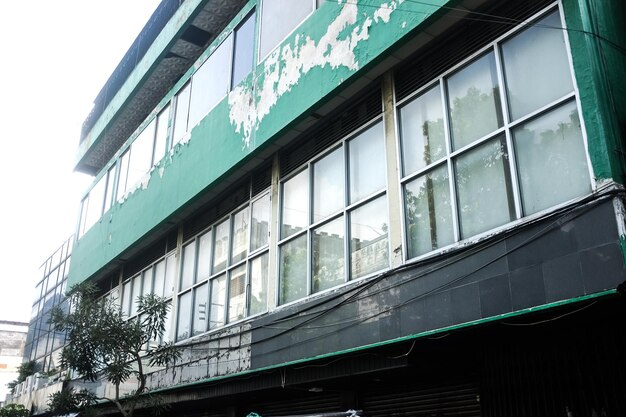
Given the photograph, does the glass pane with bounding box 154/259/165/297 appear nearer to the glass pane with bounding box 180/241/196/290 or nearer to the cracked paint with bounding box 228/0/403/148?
the glass pane with bounding box 180/241/196/290

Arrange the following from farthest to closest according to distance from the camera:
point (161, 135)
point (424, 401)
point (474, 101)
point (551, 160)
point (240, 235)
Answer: point (161, 135) < point (240, 235) < point (424, 401) < point (474, 101) < point (551, 160)

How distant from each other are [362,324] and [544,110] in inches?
146

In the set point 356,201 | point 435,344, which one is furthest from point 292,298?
point 435,344

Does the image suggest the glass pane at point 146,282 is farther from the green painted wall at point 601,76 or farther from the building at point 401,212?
the green painted wall at point 601,76

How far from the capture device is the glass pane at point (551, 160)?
614cm

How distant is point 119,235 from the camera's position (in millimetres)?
17516

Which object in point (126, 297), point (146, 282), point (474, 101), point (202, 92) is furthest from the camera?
point (126, 297)

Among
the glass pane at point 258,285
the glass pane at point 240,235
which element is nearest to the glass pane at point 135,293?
the glass pane at point 240,235

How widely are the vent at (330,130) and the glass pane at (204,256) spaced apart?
3327 mm

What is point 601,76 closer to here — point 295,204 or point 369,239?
point 369,239

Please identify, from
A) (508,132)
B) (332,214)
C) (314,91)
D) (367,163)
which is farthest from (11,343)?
(508,132)

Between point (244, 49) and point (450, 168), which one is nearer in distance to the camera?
point (450, 168)

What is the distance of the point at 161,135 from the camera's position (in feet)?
53.9

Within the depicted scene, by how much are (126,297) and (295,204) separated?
30.4ft
